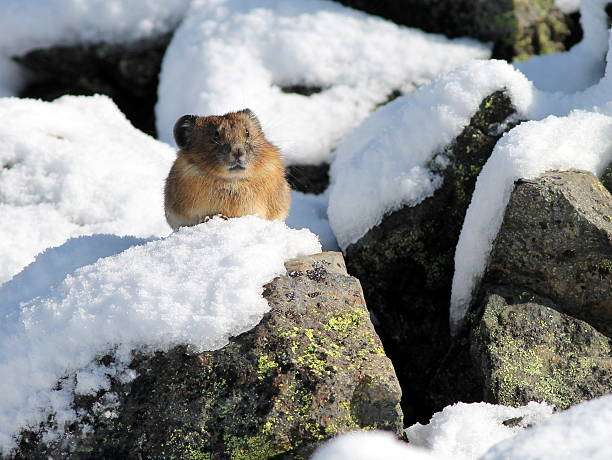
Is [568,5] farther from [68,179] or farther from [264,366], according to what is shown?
[264,366]

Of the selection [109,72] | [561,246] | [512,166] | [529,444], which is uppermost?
[529,444]

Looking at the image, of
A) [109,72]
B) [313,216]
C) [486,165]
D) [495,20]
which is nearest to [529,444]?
[486,165]

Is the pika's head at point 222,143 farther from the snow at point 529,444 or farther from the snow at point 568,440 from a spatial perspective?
the snow at point 568,440

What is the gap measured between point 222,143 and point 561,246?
2737mm

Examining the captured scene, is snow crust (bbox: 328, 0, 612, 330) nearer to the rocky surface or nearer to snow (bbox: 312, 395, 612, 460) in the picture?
the rocky surface

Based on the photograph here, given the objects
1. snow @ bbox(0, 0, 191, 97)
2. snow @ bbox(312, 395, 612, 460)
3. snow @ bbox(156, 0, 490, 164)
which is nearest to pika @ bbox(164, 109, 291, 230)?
snow @ bbox(312, 395, 612, 460)

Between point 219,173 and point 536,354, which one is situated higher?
point 536,354

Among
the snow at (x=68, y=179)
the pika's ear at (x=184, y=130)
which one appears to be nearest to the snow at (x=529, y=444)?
the pika's ear at (x=184, y=130)

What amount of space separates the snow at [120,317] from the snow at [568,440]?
181cm

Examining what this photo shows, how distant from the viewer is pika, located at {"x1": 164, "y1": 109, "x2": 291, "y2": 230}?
6230mm

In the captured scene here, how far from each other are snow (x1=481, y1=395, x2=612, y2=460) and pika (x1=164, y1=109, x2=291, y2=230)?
339 cm

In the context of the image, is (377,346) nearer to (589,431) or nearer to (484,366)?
(484,366)

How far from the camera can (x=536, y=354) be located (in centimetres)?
538

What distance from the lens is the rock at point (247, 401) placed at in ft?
14.2
